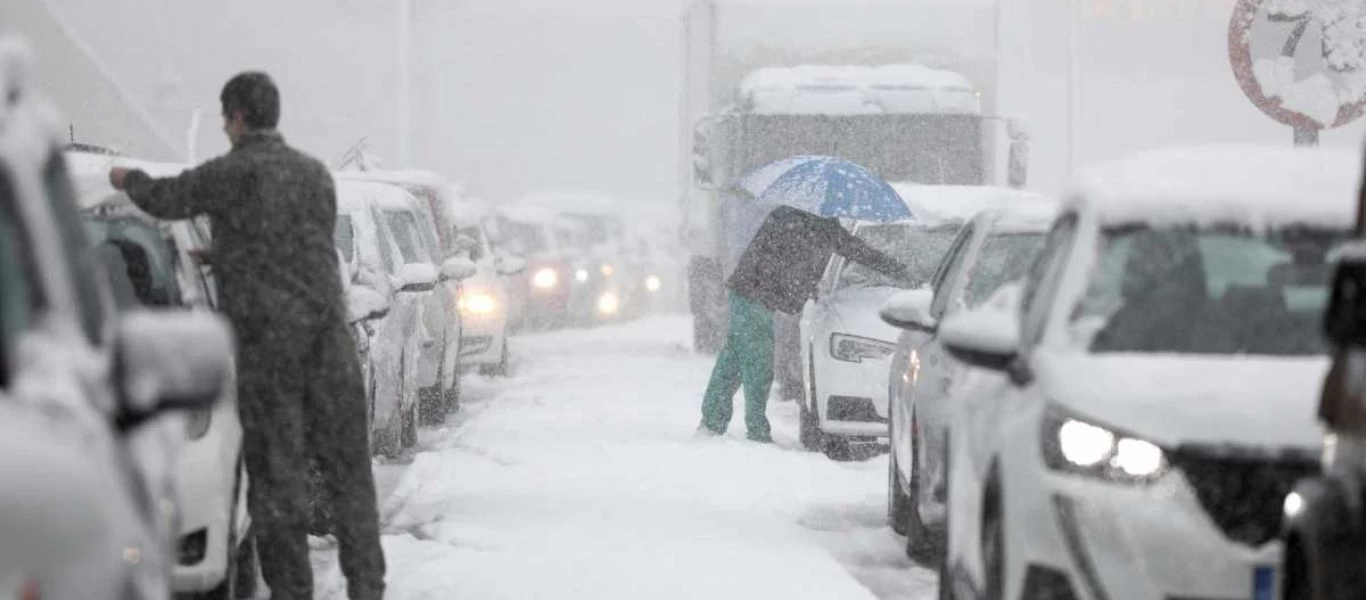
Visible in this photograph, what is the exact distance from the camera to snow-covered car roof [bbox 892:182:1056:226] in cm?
1612

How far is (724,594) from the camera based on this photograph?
29.3 feet

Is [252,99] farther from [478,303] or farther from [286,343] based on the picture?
[478,303]

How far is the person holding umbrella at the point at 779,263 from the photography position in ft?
51.4

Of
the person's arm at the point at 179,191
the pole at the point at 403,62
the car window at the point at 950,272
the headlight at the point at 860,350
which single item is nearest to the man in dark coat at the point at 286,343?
the person's arm at the point at 179,191

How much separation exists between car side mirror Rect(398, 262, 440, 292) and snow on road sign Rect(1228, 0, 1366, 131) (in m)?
4.97

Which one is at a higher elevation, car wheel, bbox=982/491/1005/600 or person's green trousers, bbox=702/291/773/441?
car wheel, bbox=982/491/1005/600

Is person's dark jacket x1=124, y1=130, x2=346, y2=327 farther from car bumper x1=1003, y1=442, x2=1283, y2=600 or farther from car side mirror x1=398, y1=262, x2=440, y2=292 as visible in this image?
car side mirror x1=398, y1=262, x2=440, y2=292

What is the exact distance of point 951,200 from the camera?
1650cm

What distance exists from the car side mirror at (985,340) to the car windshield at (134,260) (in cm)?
260

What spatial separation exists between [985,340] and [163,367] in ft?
9.63

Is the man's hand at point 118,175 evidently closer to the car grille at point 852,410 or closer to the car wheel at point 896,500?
the car wheel at point 896,500

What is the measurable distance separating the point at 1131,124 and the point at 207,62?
17.6 m

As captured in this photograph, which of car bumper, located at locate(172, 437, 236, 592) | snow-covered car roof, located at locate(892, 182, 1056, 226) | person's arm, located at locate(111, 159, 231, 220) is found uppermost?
person's arm, located at locate(111, 159, 231, 220)

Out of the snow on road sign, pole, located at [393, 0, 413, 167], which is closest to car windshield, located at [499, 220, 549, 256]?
pole, located at [393, 0, 413, 167]
